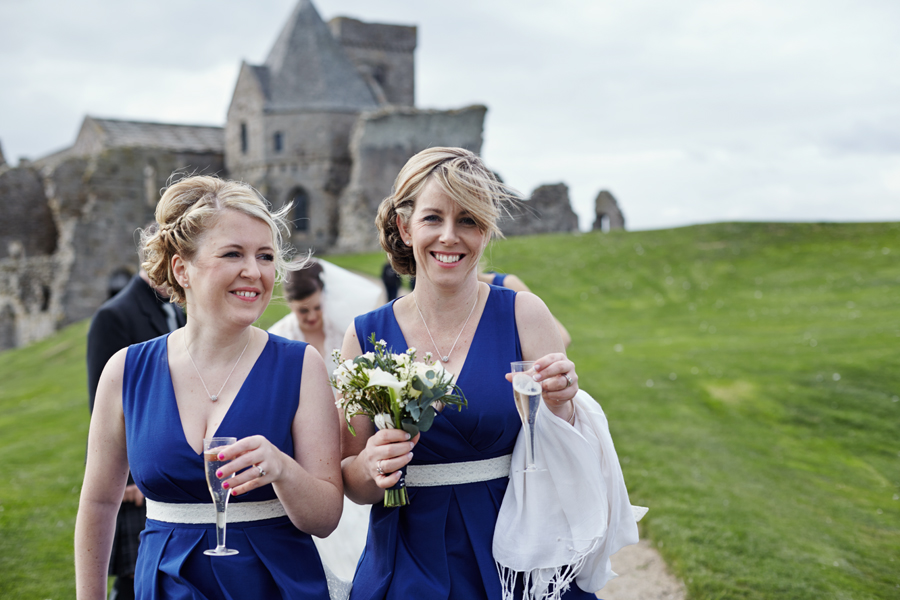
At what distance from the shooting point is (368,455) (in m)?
2.68

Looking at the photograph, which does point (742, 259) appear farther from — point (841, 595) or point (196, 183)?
point (196, 183)

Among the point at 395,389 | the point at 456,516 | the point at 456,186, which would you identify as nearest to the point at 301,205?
the point at 456,186

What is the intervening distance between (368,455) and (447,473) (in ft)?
1.53

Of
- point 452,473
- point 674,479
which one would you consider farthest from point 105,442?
point 674,479

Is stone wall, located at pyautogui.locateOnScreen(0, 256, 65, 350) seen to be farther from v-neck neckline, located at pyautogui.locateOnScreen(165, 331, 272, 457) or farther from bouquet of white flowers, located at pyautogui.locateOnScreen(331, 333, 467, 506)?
bouquet of white flowers, located at pyautogui.locateOnScreen(331, 333, 467, 506)

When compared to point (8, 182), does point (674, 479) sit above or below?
below

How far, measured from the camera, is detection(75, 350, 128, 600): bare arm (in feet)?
9.53

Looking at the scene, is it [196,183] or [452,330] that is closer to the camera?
[196,183]

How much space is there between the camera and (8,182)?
33219 mm

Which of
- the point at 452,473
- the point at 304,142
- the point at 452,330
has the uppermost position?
the point at 304,142

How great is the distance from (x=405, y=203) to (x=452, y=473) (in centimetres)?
119

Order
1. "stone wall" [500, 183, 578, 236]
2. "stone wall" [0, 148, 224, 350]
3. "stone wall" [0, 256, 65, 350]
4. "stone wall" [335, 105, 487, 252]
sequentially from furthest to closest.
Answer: "stone wall" [500, 183, 578, 236] → "stone wall" [335, 105, 487, 252] → "stone wall" [0, 256, 65, 350] → "stone wall" [0, 148, 224, 350]

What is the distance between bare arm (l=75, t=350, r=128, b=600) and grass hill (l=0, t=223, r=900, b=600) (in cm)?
409

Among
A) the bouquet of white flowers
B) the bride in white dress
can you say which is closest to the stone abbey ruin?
the bride in white dress
